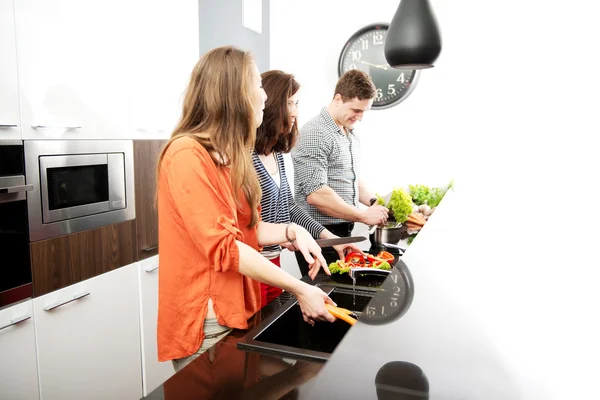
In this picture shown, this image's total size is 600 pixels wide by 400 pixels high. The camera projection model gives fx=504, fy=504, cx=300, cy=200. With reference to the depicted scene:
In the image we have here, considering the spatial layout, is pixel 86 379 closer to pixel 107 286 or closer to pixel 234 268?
pixel 107 286

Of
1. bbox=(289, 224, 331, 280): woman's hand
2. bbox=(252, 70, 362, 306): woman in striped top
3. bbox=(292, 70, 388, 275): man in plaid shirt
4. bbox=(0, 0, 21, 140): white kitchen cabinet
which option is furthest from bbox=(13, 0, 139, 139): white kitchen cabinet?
bbox=(289, 224, 331, 280): woman's hand

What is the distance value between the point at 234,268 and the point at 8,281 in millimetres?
1079

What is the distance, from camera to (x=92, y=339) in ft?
7.25

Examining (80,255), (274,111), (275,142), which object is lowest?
(80,255)

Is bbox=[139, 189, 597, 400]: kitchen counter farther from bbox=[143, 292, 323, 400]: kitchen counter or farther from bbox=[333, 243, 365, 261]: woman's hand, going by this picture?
bbox=[333, 243, 365, 261]: woman's hand

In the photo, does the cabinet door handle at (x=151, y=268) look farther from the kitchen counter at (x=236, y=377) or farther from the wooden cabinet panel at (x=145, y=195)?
the kitchen counter at (x=236, y=377)

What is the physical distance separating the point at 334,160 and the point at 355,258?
1.19 metres

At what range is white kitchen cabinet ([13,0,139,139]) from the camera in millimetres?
1885

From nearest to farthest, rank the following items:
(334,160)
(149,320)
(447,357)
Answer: (447,357) → (149,320) → (334,160)

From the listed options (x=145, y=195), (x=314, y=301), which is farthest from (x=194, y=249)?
(x=145, y=195)

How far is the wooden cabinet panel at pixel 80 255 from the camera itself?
1963mm

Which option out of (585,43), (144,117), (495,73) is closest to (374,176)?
(495,73)

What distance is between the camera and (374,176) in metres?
4.27

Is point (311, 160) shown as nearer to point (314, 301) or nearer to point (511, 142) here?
point (314, 301)
